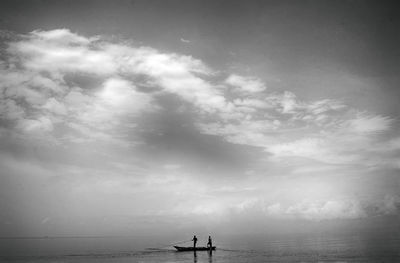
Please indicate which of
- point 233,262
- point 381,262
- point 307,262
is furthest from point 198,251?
point 381,262

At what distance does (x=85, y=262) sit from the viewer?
69.0 meters

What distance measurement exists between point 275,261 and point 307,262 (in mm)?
6654

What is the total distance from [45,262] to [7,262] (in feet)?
44.5

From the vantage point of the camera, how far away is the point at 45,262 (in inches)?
2832

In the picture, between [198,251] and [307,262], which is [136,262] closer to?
[198,251]

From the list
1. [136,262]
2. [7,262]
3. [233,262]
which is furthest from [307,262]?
[7,262]

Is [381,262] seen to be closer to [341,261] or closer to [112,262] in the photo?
[341,261]

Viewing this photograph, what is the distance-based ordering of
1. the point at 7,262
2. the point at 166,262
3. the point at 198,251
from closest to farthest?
the point at 166,262 → the point at 7,262 → the point at 198,251

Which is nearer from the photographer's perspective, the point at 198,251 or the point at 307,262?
the point at 307,262

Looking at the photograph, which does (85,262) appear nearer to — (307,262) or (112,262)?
(112,262)

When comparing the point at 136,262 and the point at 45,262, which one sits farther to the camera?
the point at 45,262

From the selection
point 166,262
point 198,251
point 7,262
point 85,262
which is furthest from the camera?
point 198,251

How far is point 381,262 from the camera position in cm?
A: 6531

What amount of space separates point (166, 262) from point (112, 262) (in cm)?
1293
